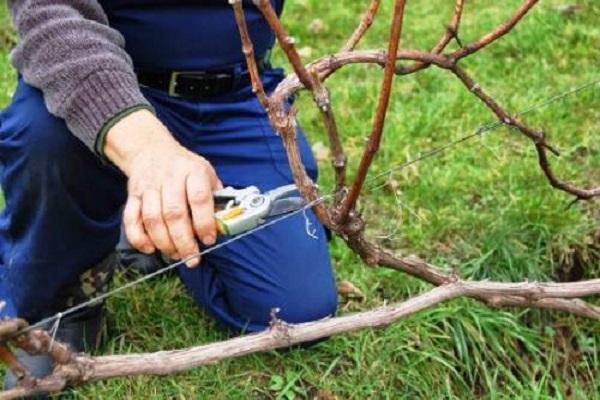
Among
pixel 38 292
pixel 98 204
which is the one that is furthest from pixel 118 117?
pixel 38 292

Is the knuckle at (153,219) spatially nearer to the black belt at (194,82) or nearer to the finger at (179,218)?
the finger at (179,218)

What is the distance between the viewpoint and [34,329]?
1048 mm

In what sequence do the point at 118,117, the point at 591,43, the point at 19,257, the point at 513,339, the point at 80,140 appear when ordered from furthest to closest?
the point at 591,43 → the point at 513,339 → the point at 19,257 → the point at 80,140 → the point at 118,117

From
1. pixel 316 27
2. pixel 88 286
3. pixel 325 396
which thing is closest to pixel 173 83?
pixel 88 286

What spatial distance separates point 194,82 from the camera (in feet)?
6.35

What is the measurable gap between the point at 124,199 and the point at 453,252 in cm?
73

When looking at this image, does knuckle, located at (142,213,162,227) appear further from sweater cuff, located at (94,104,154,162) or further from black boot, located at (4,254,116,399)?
black boot, located at (4,254,116,399)

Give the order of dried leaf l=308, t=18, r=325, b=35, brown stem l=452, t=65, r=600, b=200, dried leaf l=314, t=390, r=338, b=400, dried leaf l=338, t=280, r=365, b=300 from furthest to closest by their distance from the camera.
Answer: dried leaf l=308, t=18, r=325, b=35 < dried leaf l=338, t=280, r=365, b=300 < dried leaf l=314, t=390, r=338, b=400 < brown stem l=452, t=65, r=600, b=200

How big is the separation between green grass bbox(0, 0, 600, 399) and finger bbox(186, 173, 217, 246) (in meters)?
0.31

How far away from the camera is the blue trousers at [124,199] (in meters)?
1.65

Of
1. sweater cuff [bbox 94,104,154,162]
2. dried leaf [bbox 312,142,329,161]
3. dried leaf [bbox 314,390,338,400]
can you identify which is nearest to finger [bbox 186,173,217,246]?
sweater cuff [bbox 94,104,154,162]

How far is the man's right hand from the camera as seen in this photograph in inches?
47.6

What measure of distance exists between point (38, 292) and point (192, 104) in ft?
1.56

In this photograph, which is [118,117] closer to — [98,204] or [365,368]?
[98,204]
